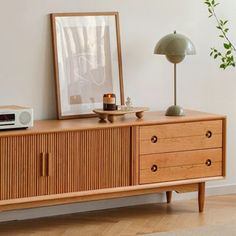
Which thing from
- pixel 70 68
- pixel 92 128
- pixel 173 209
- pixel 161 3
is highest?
pixel 161 3

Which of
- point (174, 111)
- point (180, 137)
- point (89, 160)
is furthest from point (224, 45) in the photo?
point (89, 160)

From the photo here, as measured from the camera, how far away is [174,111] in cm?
479

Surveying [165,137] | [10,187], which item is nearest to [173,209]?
[165,137]

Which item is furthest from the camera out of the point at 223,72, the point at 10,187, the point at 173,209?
the point at 223,72

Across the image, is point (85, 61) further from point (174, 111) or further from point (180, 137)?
point (180, 137)

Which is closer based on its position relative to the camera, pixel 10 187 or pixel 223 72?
pixel 10 187

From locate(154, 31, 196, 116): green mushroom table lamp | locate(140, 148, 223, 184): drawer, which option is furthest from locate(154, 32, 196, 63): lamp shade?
locate(140, 148, 223, 184): drawer

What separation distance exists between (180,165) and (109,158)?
507mm

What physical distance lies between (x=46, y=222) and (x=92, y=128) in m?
0.71

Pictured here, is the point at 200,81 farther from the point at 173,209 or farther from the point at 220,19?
the point at 173,209

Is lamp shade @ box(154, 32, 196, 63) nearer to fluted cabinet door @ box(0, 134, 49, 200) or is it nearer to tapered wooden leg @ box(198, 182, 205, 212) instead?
tapered wooden leg @ box(198, 182, 205, 212)

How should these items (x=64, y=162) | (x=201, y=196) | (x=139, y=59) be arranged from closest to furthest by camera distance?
(x=64, y=162) < (x=201, y=196) < (x=139, y=59)

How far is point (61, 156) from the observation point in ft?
14.3

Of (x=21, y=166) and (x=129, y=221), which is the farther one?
(x=129, y=221)
